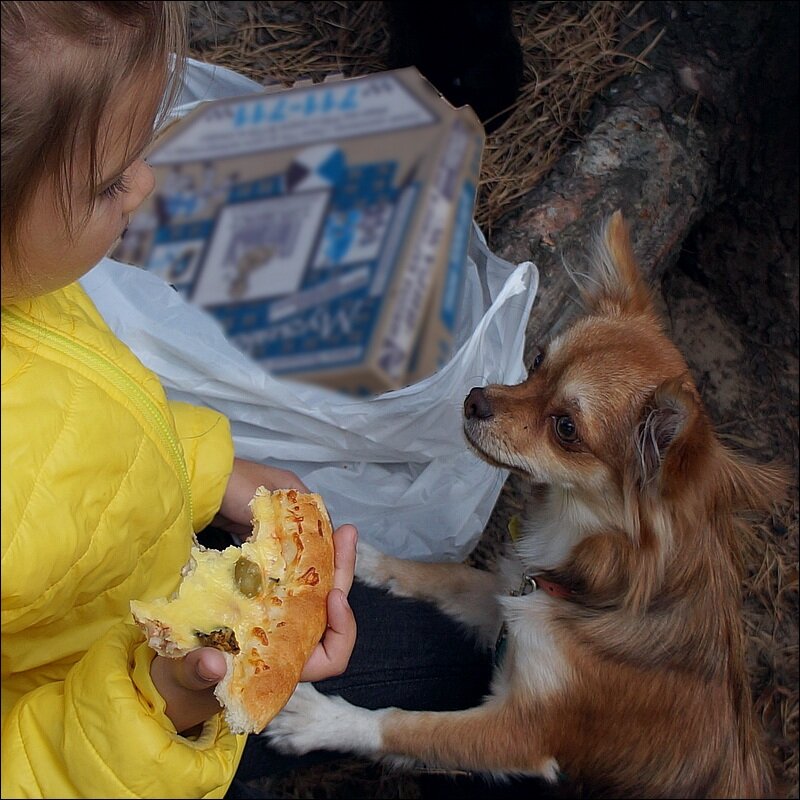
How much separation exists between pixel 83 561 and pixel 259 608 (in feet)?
0.88

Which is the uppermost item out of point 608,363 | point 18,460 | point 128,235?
point 128,235

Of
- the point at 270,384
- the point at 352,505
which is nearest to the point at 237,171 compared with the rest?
the point at 270,384

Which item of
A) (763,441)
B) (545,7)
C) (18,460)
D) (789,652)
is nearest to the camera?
(18,460)

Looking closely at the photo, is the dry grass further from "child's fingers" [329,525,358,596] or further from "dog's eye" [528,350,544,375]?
"child's fingers" [329,525,358,596]

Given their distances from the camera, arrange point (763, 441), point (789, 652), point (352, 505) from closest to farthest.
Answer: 1. point (352, 505)
2. point (789, 652)
3. point (763, 441)

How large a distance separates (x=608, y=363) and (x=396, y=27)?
65.9 inches

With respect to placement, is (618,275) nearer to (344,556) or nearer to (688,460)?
(688,460)

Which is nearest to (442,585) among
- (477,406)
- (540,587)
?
(540,587)

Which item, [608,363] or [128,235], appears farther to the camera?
[608,363]

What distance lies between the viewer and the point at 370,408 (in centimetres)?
210

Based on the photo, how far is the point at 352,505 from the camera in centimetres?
231

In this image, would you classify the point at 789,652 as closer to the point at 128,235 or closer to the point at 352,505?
the point at 352,505

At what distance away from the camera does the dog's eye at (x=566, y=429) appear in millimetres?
1976

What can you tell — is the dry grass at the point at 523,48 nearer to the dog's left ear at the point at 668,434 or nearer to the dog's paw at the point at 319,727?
the dog's left ear at the point at 668,434
